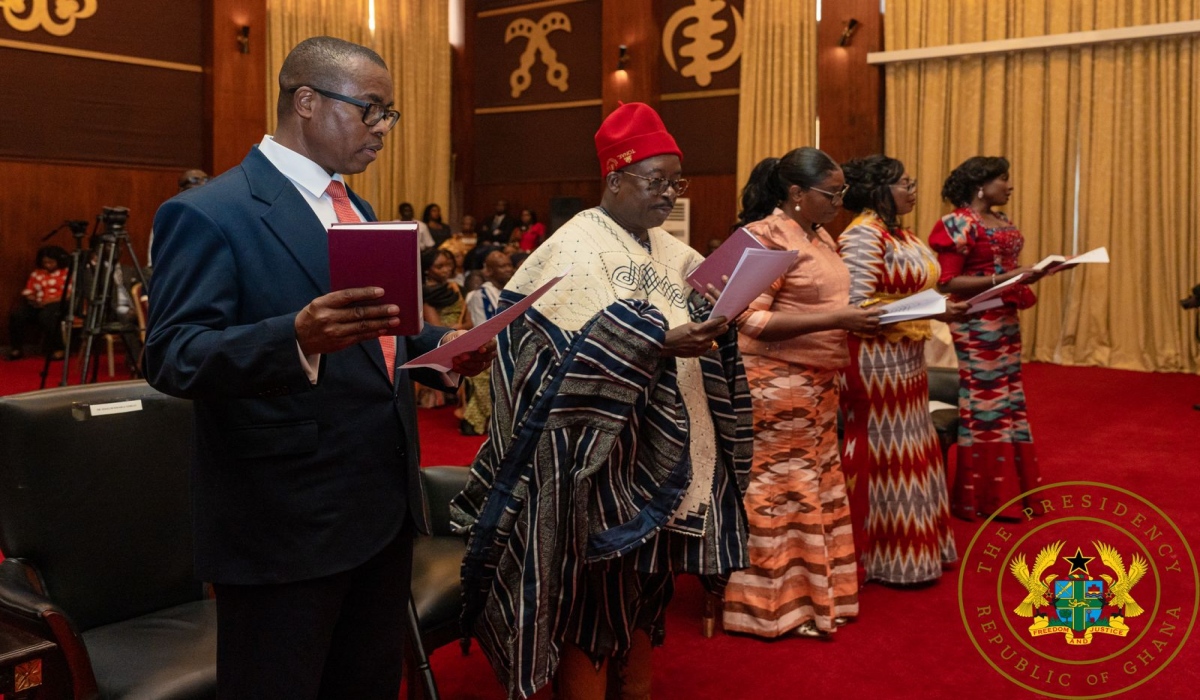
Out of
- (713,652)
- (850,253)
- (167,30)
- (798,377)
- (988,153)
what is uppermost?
(167,30)

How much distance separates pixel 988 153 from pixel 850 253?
7369 mm

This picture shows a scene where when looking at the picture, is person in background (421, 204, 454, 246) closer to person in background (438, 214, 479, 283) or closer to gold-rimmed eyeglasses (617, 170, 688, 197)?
person in background (438, 214, 479, 283)

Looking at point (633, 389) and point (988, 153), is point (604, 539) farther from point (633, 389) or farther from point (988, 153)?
point (988, 153)

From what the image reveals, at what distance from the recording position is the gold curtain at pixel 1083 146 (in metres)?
9.24

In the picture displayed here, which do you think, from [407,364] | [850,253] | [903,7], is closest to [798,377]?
[850,253]

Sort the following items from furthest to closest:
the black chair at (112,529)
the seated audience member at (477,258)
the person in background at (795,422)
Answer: the seated audience member at (477,258), the person in background at (795,422), the black chair at (112,529)

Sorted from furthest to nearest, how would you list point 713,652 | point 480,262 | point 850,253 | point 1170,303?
point 480,262 → point 1170,303 → point 850,253 → point 713,652

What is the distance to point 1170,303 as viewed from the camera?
931cm

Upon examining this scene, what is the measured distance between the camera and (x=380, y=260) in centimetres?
120

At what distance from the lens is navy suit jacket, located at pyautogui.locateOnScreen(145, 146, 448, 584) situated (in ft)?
4.22

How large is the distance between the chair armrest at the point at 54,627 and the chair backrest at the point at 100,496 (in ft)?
0.95

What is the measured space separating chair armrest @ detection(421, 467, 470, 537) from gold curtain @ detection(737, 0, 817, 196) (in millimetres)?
9227

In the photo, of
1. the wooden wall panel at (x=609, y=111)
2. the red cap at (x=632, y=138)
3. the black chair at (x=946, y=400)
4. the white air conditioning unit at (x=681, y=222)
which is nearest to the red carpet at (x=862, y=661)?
the black chair at (x=946, y=400)

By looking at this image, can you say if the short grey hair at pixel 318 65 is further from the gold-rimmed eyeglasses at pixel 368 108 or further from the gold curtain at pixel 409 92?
the gold curtain at pixel 409 92
